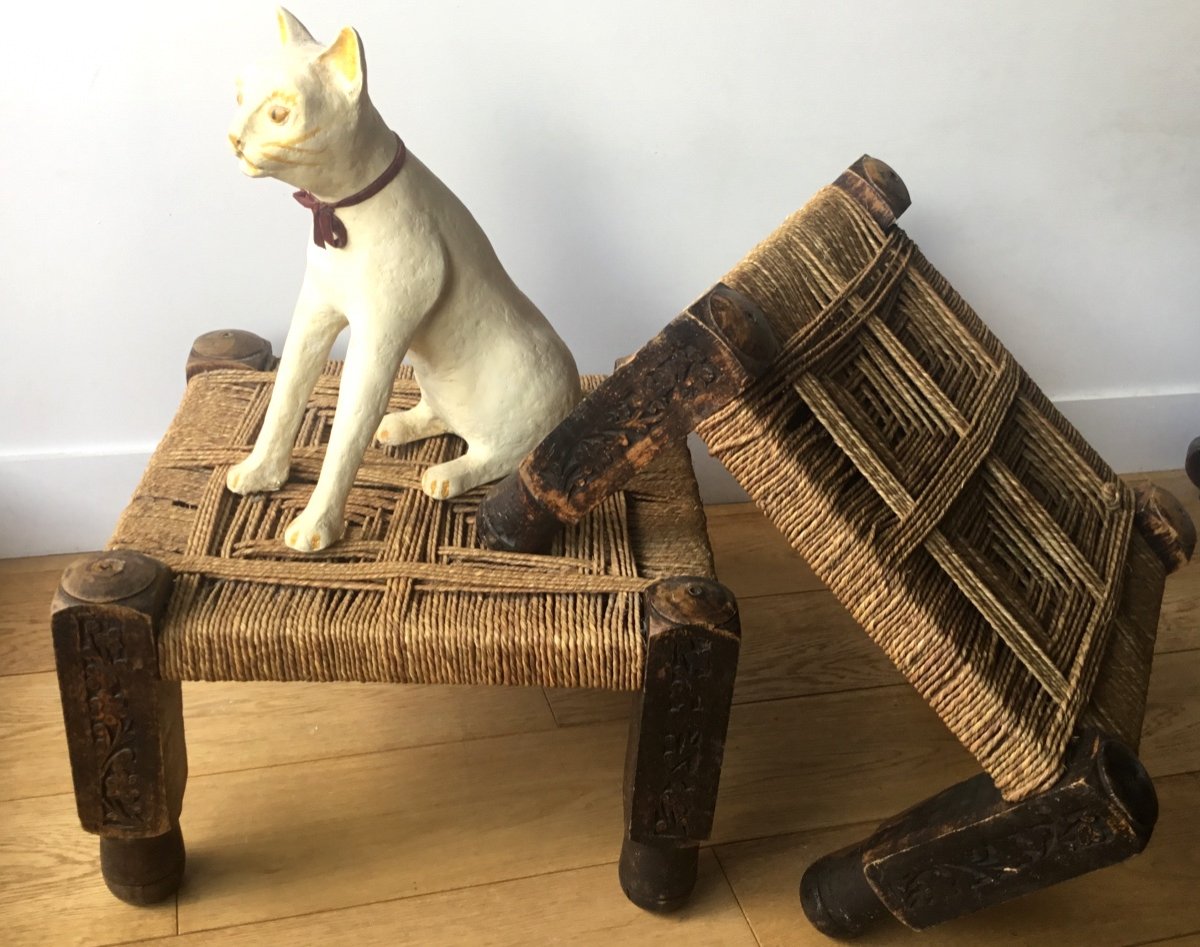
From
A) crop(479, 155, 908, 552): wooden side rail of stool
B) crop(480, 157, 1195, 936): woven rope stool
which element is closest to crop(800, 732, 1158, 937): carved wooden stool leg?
crop(480, 157, 1195, 936): woven rope stool

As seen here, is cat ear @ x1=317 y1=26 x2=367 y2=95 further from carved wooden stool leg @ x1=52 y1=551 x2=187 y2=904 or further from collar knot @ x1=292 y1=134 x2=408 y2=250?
carved wooden stool leg @ x1=52 y1=551 x2=187 y2=904

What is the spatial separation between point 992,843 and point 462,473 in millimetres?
A: 450

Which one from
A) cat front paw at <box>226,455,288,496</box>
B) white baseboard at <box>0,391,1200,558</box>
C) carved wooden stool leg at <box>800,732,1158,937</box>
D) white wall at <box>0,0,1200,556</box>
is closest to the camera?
carved wooden stool leg at <box>800,732,1158,937</box>

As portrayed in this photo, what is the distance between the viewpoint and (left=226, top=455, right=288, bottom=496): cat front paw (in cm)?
86

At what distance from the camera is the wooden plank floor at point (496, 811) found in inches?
34.1

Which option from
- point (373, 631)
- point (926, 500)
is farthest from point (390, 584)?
point (926, 500)

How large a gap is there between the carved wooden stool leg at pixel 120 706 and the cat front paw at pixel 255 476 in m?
0.11

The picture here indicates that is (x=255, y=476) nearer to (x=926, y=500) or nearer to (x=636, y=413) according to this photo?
(x=636, y=413)

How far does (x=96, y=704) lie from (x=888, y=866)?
1.76 feet

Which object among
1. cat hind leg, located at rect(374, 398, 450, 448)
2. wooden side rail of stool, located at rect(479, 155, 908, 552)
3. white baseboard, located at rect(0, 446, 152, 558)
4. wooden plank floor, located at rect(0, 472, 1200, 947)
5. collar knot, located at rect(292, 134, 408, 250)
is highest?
collar knot, located at rect(292, 134, 408, 250)

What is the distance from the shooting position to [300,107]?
0.72 m

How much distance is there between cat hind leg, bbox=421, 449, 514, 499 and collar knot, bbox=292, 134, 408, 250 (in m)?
0.19

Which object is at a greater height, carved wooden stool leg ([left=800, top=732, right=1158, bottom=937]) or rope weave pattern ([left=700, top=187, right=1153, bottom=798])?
rope weave pattern ([left=700, top=187, right=1153, bottom=798])

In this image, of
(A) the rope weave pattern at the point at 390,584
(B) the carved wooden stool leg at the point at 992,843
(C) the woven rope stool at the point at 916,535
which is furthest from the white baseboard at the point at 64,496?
(B) the carved wooden stool leg at the point at 992,843
